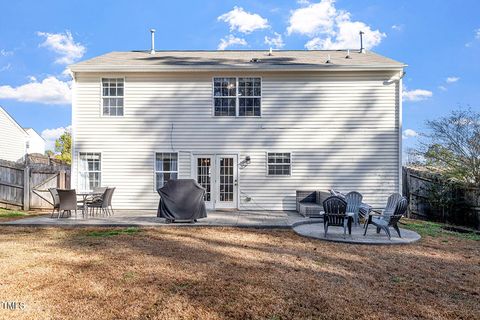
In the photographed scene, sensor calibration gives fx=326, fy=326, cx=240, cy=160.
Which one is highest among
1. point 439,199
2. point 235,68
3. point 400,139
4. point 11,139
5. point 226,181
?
point 235,68

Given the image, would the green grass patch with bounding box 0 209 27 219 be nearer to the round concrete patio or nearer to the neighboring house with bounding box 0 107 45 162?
the round concrete patio

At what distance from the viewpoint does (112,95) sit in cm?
1190

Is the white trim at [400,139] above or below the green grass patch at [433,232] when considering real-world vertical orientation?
above

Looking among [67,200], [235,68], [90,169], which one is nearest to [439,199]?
[235,68]

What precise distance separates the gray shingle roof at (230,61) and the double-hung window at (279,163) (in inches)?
121

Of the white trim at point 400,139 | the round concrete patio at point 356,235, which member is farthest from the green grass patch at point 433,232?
the white trim at point 400,139

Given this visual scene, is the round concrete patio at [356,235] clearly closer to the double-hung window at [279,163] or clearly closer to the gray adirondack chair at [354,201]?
the gray adirondack chair at [354,201]

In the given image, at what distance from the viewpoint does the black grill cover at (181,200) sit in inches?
346

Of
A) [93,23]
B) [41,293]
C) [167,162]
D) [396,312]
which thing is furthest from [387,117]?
[41,293]

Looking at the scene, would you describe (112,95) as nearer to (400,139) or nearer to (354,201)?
(354,201)

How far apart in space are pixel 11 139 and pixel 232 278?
990 inches

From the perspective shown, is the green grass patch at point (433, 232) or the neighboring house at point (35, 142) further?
the neighboring house at point (35, 142)

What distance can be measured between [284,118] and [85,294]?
9.16 meters

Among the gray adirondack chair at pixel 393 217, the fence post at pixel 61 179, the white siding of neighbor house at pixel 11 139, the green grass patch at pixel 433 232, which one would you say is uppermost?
the white siding of neighbor house at pixel 11 139
